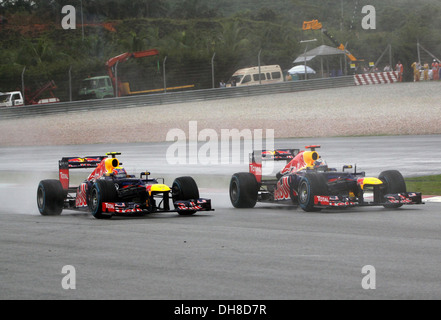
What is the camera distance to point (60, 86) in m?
51.7

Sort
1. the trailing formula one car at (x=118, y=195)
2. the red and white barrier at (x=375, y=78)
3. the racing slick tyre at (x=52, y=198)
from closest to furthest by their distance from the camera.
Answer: the trailing formula one car at (x=118, y=195) < the racing slick tyre at (x=52, y=198) < the red and white barrier at (x=375, y=78)

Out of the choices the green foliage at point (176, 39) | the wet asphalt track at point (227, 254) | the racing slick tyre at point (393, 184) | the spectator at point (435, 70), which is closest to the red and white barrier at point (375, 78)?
the green foliage at point (176, 39)

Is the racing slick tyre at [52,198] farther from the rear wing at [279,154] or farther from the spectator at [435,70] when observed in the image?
the spectator at [435,70]

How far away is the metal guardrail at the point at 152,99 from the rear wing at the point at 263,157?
3276cm

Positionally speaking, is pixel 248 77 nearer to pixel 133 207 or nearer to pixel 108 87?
pixel 108 87

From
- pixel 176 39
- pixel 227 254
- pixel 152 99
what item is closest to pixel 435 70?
pixel 152 99

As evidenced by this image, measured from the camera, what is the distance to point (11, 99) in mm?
50031

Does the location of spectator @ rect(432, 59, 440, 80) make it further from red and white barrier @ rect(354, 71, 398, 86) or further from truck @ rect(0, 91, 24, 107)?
truck @ rect(0, 91, 24, 107)

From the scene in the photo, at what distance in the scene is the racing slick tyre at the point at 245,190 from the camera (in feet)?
45.3

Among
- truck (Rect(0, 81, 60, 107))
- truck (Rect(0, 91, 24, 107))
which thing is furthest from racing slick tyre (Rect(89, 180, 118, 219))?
truck (Rect(0, 91, 24, 107))

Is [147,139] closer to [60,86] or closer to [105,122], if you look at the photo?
[105,122]

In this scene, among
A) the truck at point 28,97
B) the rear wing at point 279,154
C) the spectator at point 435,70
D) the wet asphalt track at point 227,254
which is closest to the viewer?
the wet asphalt track at point 227,254

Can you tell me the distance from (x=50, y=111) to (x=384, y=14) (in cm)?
6788
